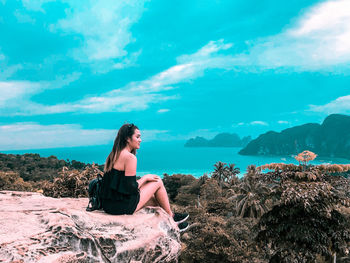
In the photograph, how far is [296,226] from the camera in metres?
11.1

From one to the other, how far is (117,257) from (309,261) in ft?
32.9

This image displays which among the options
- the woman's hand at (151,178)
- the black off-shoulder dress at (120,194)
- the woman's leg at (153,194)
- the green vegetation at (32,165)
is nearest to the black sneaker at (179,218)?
the woman's leg at (153,194)

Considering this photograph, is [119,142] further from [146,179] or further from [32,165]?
[32,165]

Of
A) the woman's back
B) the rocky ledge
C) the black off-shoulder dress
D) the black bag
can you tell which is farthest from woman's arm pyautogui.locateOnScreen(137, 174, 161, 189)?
the black bag

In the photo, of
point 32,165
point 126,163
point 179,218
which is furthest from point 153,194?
point 32,165

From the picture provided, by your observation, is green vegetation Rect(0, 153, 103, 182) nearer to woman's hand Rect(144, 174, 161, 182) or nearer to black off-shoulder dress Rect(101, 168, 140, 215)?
woman's hand Rect(144, 174, 161, 182)

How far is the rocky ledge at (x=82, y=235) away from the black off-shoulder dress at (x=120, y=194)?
129mm

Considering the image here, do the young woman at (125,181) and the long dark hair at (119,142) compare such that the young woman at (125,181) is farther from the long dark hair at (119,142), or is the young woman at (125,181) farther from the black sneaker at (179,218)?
the black sneaker at (179,218)

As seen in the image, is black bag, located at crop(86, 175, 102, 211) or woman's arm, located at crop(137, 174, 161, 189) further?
woman's arm, located at crop(137, 174, 161, 189)

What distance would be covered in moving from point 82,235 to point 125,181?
3.69 ft

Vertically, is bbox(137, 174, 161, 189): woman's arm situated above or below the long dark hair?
below

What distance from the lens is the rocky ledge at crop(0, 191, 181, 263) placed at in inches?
139

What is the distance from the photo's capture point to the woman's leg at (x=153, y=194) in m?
5.04

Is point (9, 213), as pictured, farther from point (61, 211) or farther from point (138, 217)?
point (138, 217)
